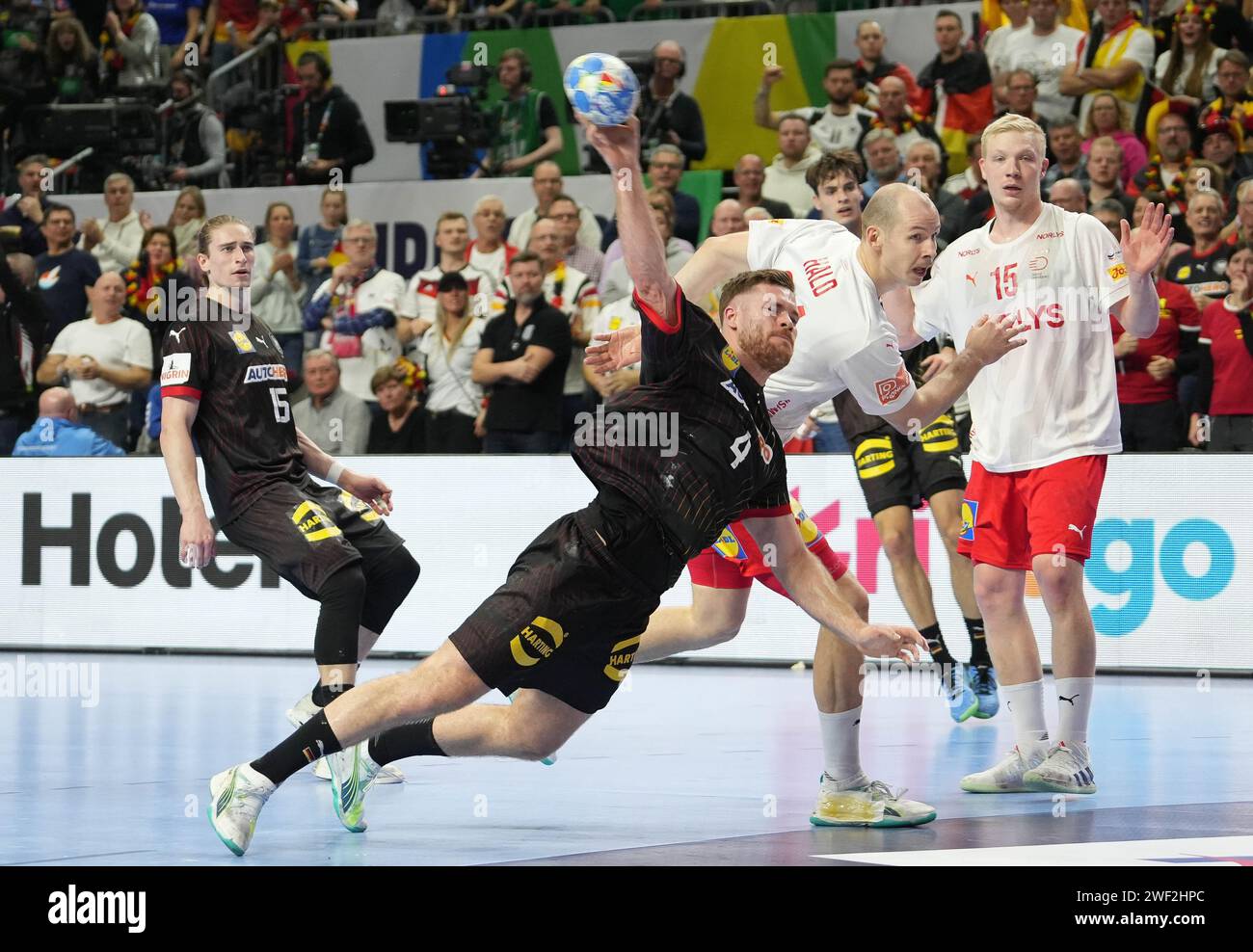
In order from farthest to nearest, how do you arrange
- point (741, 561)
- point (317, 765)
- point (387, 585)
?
point (317, 765), point (387, 585), point (741, 561)

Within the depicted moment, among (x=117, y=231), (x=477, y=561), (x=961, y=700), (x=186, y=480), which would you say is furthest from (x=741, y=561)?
(x=117, y=231)

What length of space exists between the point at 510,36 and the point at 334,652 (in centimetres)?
1149

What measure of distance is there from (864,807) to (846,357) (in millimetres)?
1590

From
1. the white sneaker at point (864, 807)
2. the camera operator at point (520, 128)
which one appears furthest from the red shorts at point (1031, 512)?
the camera operator at point (520, 128)

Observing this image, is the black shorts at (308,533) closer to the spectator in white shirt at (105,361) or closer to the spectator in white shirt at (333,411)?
the spectator in white shirt at (333,411)

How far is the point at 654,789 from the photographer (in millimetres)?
7055

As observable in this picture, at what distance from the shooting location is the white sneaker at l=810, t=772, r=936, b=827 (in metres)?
6.19

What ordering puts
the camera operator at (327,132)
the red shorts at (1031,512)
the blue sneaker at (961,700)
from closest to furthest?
the red shorts at (1031,512)
the blue sneaker at (961,700)
the camera operator at (327,132)

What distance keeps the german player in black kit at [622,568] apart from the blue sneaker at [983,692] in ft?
13.1

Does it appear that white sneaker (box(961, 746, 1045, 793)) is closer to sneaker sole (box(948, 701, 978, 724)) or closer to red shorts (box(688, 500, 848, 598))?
red shorts (box(688, 500, 848, 598))

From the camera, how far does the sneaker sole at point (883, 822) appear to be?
6.17 metres

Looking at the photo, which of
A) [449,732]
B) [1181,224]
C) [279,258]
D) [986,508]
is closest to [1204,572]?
[1181,224]

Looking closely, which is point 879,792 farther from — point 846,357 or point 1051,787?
point 846,357

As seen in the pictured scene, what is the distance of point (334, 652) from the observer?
7.06 meters
